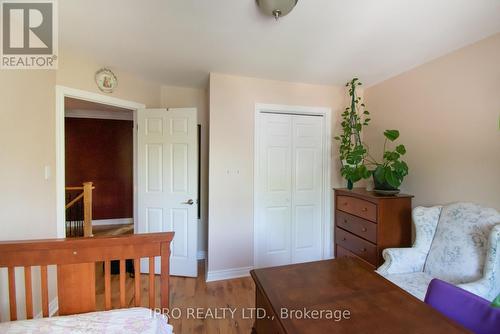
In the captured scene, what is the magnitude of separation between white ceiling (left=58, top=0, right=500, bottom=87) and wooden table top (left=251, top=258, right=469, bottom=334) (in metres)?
1.88

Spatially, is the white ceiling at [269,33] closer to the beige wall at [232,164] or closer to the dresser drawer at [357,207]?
the beige wall at [232,164]

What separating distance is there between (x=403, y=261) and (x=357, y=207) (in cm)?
73

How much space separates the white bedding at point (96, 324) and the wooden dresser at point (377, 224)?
2002 millimetres

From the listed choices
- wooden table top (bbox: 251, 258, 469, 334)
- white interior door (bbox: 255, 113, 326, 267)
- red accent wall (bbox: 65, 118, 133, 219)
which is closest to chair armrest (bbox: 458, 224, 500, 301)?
wooden table top (bbox: 251, 258, 469, 334)

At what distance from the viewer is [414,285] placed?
1.68 metres

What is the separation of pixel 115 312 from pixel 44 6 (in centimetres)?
212

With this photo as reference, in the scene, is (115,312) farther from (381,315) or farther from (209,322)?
(381,315)

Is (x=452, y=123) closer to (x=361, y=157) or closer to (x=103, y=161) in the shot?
(x=361, y=157)

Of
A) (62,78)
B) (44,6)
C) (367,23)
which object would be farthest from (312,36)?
(62,78)

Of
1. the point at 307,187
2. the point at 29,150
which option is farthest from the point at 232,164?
the point at 29,150

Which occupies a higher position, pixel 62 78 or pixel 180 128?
pixel 62 78

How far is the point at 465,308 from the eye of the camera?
0.95 m

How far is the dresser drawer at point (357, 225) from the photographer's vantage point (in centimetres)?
230

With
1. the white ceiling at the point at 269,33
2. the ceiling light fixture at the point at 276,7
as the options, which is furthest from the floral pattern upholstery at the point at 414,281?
the ceiling light fixture at the point at 276,7
